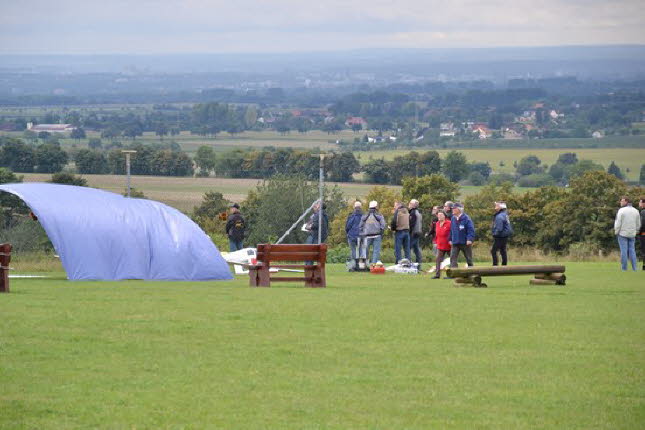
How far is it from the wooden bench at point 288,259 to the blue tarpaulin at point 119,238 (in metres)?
2.59

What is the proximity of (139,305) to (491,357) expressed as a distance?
6.22 meters

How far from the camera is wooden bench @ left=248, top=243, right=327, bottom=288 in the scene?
21797 mm

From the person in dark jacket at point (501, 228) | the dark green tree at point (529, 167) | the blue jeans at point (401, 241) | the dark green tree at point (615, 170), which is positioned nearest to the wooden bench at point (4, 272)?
the blue jeans at point (401, 241)

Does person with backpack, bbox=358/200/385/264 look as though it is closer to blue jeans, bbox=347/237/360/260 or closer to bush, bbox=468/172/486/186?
blue jeans, bbox=347/237/360/260

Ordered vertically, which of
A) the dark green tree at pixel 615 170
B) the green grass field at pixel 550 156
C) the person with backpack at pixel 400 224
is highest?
the person with backpack at pixel 400 224

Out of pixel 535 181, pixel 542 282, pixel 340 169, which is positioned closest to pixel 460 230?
pixel 542 282

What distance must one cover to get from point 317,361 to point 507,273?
9898 millimetres

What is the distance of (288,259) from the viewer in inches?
853

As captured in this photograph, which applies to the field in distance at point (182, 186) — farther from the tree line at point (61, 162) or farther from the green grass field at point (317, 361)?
the green grass field at point (317, 361)

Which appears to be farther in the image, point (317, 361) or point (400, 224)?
point (400, 224)

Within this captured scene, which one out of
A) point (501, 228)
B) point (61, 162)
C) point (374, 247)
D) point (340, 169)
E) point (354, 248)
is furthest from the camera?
point (340, 169)

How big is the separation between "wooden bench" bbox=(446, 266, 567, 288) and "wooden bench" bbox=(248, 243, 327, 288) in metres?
2.43

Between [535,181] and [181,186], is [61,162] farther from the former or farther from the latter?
[535,181]

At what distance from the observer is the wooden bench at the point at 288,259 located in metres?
21.8
